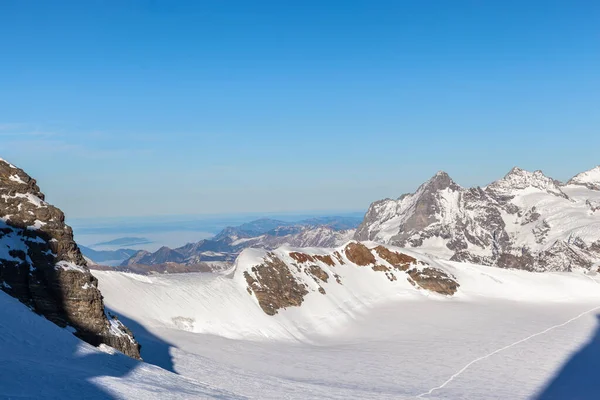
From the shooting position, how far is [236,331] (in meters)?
75.0

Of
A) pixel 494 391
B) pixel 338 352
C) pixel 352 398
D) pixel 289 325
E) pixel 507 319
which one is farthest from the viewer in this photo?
pixel 507 319

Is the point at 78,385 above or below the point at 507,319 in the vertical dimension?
above

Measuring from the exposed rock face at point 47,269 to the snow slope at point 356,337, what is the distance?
839 cm

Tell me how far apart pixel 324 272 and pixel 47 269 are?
67.4 m

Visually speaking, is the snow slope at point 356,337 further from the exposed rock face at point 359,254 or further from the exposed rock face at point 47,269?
the exposed rock face at point 47,269

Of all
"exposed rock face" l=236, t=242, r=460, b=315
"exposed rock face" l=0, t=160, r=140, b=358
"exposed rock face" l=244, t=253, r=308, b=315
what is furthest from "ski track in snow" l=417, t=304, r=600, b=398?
"exposed rock face" l=244, t=253, r=308, b=315

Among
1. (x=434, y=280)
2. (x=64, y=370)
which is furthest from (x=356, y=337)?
(x=64, y=370)

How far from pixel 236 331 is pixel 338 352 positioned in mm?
13284

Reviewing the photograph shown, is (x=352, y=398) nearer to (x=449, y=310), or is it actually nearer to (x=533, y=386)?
(x=533, y=386)

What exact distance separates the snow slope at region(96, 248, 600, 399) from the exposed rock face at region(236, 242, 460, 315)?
1151mm

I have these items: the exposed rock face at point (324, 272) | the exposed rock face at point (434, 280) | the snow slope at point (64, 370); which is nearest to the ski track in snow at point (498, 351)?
the exposed rock face at point (434, 280)

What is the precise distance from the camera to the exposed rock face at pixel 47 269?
134ft

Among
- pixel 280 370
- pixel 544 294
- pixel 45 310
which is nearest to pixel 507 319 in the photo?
pixel 544 294

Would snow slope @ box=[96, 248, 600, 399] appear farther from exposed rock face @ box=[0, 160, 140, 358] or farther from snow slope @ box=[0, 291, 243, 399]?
snow slope @ box=[0, 291, 243, 399]
